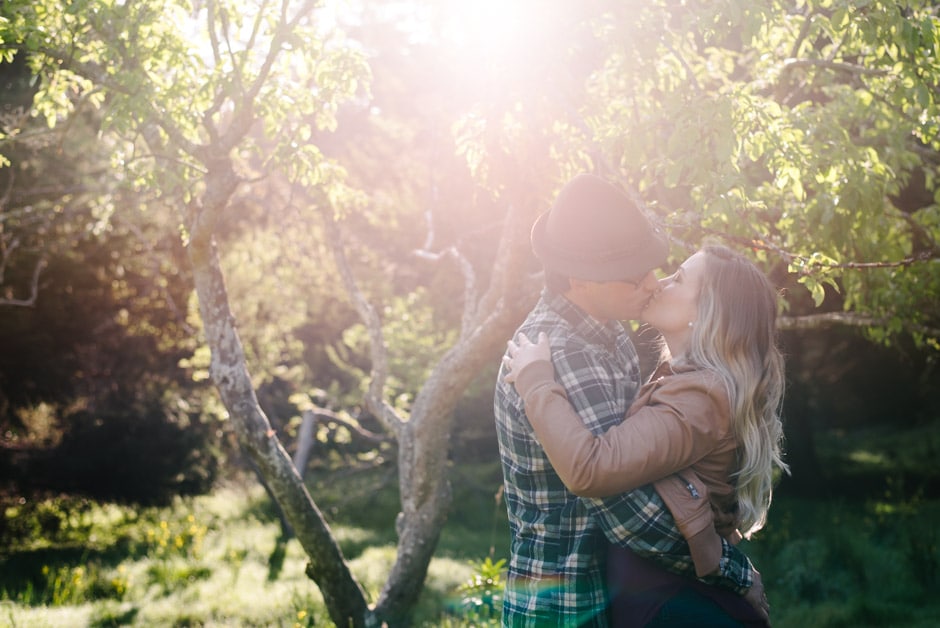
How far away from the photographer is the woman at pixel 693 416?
2.31 metres

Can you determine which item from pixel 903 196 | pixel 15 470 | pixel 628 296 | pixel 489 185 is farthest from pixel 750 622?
pixel 15 470

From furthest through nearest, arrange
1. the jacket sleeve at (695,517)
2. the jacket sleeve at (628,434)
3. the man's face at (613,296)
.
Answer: the man's face at (613,296) → the jacket sleeve at (695,517) → the jacket sleeve at (628,434)

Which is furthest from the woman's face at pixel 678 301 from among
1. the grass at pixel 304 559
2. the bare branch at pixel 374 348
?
the bare branch at pixel 374 348

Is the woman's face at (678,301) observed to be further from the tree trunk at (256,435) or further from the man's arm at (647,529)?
the tree trunk at (256,435)

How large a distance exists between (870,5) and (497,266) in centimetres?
296

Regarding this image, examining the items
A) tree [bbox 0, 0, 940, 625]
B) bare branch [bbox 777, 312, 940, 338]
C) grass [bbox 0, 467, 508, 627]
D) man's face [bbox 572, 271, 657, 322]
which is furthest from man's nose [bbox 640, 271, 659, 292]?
grass [bbox 0, 467, 508, 627]

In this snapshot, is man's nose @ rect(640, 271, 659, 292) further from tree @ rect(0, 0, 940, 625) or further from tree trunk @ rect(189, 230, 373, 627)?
tree trunk @ rect(189, 230, 373, 627)

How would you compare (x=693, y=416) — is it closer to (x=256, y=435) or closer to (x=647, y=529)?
(x=647, y=529)

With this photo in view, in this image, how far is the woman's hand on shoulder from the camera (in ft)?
8.17

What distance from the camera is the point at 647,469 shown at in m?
2.30

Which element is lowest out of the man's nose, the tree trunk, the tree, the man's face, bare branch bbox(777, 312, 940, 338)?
the tree trunk

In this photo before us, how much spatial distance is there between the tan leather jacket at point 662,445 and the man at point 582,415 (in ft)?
0.22

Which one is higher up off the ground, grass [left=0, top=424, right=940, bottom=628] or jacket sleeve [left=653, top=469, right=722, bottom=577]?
jacket sleeve [left=653, top=469, right=722, bottom=577]

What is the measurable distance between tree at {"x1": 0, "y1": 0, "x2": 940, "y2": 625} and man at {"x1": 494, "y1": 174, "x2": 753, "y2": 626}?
1560mm
